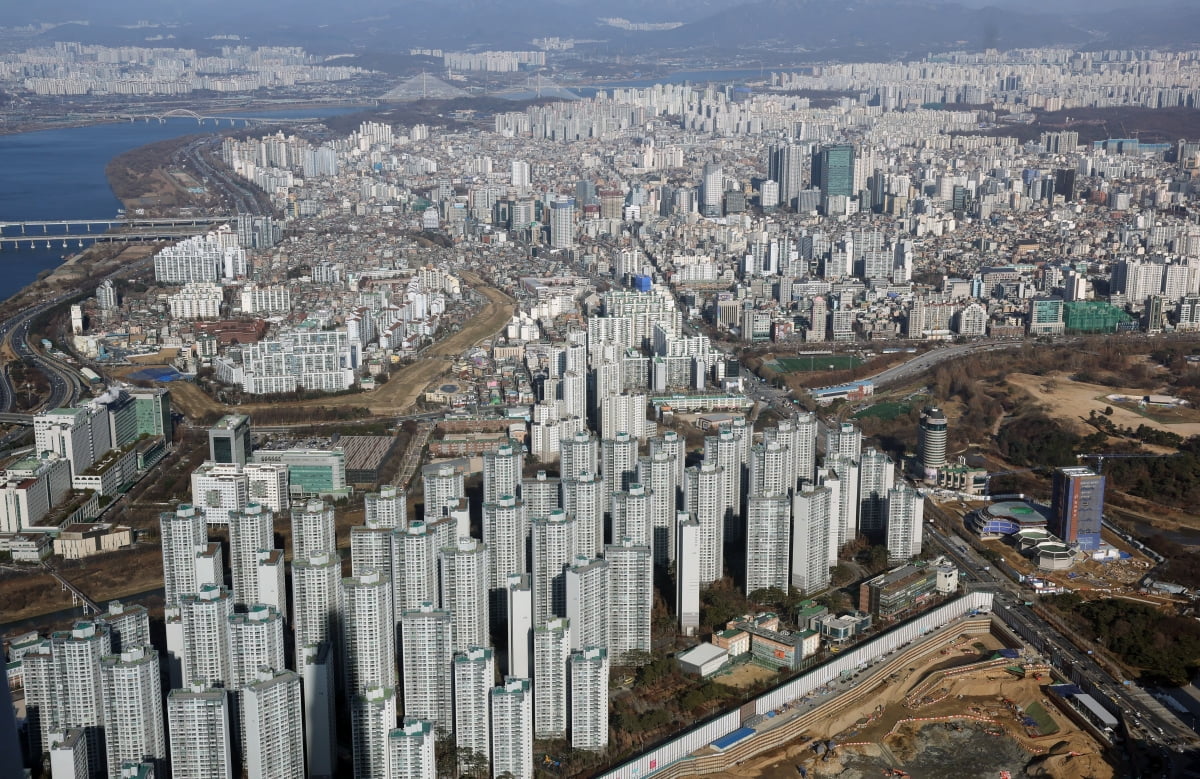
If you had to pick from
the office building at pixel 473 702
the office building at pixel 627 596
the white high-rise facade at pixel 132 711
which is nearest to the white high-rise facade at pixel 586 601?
the office building at pixel 627 596

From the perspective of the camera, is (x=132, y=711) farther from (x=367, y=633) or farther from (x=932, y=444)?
(x=932, y=444)

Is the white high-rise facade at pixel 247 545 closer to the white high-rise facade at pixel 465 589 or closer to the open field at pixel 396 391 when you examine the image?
the white high-rise facade at pixel 465 589

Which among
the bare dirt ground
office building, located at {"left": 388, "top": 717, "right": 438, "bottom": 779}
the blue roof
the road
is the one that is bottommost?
the blue roof

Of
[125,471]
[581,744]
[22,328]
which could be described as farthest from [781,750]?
[22,328]

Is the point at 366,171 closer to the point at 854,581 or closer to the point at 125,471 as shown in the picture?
the point at 125,471

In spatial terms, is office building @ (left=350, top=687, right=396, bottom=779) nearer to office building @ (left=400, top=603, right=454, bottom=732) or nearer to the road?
office building @ (left=400, top=603, right=454, bottom=732)

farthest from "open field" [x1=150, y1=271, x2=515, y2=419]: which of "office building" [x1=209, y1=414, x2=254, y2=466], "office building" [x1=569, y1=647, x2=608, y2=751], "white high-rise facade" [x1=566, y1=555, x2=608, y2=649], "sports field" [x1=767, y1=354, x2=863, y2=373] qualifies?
"office building" [x1=569, y1=647, x2=608, y2=751]

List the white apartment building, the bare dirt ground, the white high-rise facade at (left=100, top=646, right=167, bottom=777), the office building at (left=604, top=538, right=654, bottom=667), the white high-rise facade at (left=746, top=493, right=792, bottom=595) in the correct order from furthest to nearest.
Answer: the white apartment building
the bare dirt ground
the white high-rise facade at (left=746, top=493, right=792, bottom=595)
the office building at (left=604, top=538, right=654, bottom=667)
the white high-rise facade at (left=100, top=646, right=167, bottom=777)

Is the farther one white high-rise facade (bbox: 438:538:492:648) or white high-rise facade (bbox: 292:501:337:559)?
white high-rise facade (bbox: 292:501:337:559)

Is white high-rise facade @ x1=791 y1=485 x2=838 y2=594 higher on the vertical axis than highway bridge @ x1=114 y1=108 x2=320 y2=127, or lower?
lower
